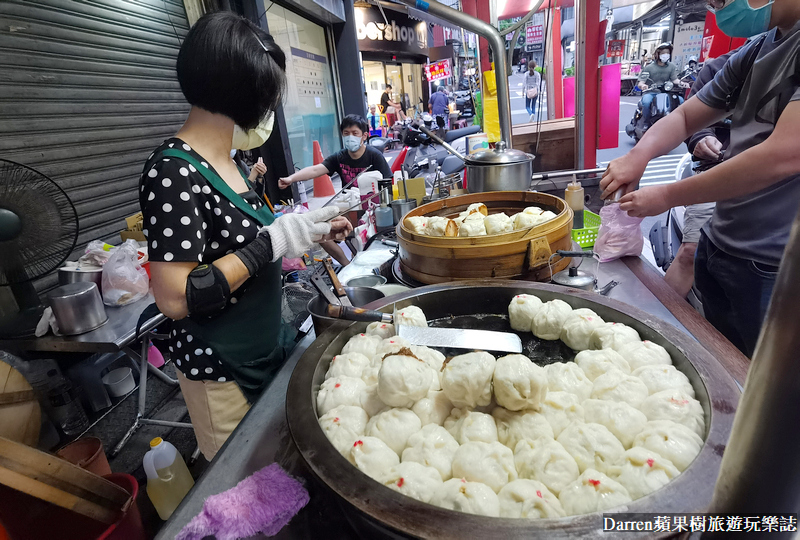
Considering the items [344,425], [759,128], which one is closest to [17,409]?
[344,425]

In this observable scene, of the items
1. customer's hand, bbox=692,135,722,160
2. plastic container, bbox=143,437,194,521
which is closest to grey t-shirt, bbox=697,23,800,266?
customer's hand, bbox=692,135,722,160

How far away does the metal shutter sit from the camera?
3.62 meters

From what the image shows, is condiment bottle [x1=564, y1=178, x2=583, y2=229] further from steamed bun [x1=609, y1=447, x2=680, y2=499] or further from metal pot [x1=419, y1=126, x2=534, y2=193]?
steamed bun [x1=609, y1=447, x2=680, y2=499]

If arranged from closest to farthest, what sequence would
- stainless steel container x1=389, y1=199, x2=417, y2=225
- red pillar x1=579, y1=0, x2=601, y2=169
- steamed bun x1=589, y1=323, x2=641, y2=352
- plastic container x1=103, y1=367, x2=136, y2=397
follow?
steamed bun x1=589, y1=323, x2=641, y2=352
stainless steel container x1=389, y1=199, x2=417, y2=225
plastic container x1=103, y1=367, x2=136, y2=397
red pillar x1=579, y1=0, x2=601, y2=169

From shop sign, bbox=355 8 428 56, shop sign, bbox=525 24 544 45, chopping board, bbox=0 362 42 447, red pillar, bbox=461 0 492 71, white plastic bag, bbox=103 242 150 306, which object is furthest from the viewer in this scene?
shop sign, bbox=525 24 544 45

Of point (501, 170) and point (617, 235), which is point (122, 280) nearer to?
point (501, 170)

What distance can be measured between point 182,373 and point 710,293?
314cm

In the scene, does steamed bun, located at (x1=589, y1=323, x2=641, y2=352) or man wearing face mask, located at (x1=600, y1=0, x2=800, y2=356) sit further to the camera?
man wearing face mask, located at (x1=600, y1=0, x2=800, y2=356)

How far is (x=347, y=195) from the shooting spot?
3.59 m

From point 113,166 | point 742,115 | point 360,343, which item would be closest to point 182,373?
point 360,343

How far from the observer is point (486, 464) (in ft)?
3.44

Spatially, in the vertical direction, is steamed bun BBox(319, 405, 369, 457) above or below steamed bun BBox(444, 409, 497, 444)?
above

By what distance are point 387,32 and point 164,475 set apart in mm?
16421

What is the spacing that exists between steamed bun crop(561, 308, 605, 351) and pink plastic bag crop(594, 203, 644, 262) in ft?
3.48
